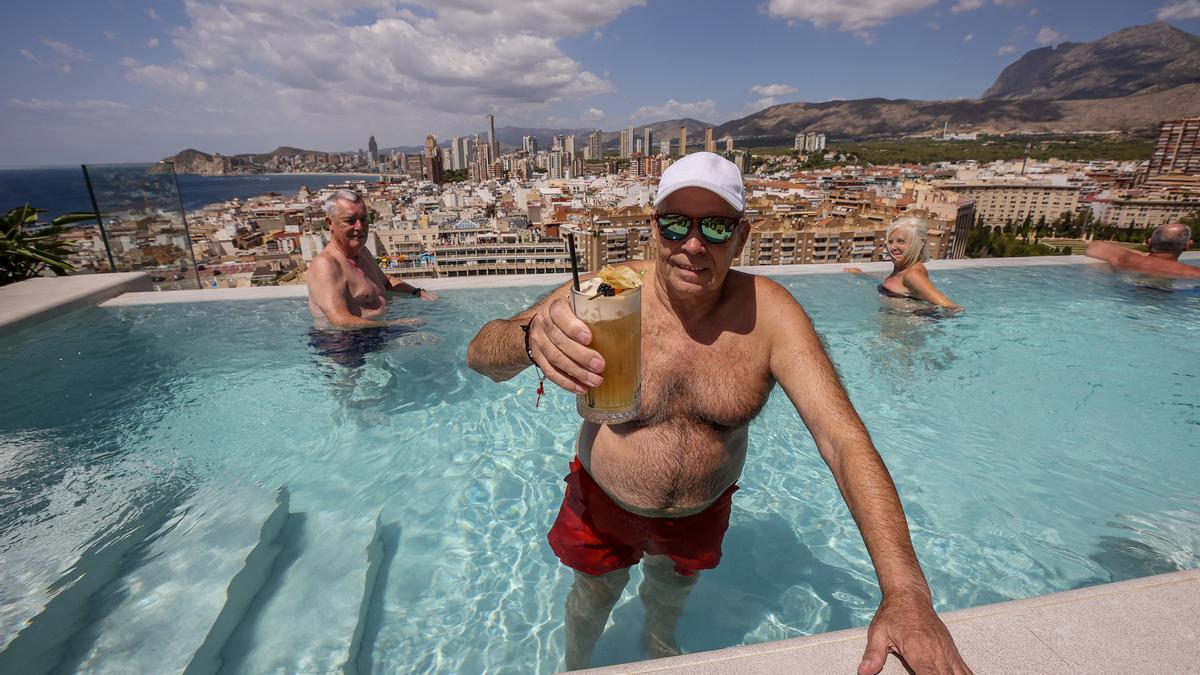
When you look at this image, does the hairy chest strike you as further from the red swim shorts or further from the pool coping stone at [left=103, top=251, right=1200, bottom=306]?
the pool coping stone at [left=103, top=251, right=1200, bottom=306]

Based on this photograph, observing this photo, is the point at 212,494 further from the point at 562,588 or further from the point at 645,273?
the point at 645,273

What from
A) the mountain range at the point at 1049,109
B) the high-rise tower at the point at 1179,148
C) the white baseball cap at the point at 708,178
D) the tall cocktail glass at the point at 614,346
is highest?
the mountain range at the point at 1049,109

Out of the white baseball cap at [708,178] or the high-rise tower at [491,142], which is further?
the high-rise tower at [491,142]

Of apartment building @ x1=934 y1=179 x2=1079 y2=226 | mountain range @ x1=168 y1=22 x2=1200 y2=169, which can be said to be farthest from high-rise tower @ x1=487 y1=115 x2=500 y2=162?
apartment building @ x1=934 y1=179 x2=1079 y2=226

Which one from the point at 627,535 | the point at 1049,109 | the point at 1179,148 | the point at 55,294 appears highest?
the point at 1049,109

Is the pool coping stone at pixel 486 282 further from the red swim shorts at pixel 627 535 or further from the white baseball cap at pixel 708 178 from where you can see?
the white baseball cap at pixel 708 178

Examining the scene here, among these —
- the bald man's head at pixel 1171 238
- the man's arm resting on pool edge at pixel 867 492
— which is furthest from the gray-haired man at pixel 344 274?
the bald man's head at pixel 1171 238

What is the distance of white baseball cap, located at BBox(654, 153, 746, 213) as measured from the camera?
4.68 feet

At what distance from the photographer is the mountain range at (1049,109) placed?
116 m

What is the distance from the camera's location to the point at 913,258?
484cm

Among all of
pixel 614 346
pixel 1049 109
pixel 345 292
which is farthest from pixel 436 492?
pixel 1049 109

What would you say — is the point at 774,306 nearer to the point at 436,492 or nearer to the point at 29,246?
the point at 436,492

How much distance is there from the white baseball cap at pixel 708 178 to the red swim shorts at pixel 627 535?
0.98 metres

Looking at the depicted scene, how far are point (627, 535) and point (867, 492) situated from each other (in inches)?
32.4
